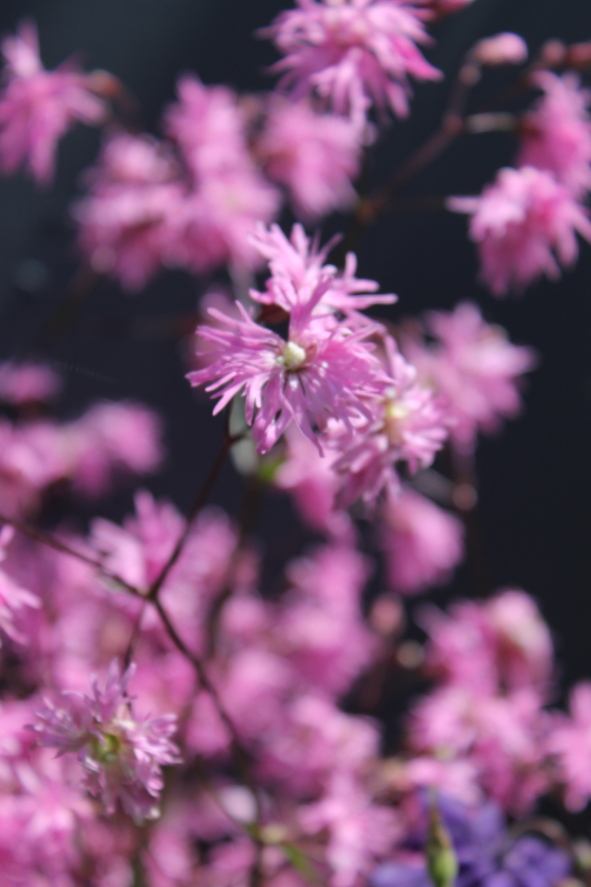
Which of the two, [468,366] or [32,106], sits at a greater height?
[32,106]

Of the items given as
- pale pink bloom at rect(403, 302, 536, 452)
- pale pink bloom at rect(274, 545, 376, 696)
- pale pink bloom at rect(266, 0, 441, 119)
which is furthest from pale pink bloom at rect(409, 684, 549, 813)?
pale pink bloom at rect(266, 0, 441, 119)

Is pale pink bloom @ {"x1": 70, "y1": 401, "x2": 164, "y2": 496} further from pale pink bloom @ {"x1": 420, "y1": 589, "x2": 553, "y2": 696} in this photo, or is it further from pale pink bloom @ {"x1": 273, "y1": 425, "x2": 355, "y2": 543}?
pale pink bloom @ {"x1": 420, "y1": 589, "x2": 553, "y2": 696}

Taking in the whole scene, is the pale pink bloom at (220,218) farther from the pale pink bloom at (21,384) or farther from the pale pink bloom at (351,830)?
the pale pink bloom at (351,830)

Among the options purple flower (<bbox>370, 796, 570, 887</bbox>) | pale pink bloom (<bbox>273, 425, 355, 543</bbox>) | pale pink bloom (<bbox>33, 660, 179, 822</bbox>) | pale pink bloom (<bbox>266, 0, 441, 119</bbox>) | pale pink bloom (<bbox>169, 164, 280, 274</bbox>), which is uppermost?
pale pink bloom (<bbox>266, 0, 441, 119</bbox>)

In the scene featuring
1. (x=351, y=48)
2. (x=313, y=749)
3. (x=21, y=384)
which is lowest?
(x=313, y=749)

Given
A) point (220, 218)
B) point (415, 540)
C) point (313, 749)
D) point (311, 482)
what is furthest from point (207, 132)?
point (313, 749)

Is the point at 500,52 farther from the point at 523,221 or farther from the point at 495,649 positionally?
the point at 495,649


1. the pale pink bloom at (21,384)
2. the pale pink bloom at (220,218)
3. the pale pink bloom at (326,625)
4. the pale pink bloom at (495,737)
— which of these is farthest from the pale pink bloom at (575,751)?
the pale pink bloom at (21,384)
